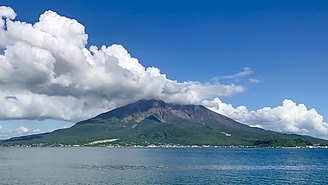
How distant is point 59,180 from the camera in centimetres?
8794

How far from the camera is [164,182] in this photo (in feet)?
282

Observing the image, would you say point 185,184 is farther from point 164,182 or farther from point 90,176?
point 90,176

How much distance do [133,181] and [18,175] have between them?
3164cm

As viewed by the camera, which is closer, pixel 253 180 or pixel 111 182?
pixel 111 182

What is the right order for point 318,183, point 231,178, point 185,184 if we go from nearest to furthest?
point 185,184, point 318,183, point 231,178

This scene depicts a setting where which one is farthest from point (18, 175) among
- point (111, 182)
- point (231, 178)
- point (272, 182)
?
point (272, 182)

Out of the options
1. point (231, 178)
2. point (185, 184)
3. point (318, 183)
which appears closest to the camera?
point (185, 184)

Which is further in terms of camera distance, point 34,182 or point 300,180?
point 300,180

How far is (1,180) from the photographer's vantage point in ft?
286

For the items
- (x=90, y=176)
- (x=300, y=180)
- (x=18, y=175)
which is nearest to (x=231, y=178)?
(x=300, y=180)

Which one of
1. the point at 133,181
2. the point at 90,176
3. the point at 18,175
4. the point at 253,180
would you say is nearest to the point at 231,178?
the point at 253,180

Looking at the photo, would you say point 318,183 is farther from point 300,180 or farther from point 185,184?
point 185,184

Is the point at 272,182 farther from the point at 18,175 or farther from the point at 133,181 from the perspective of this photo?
the point at 18,175

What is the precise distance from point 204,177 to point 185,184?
47.2 feet
